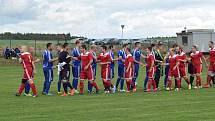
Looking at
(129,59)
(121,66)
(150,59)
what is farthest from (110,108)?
(121,66)

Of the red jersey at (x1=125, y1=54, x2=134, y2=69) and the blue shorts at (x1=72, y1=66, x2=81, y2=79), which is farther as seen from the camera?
the blue shorts at (x1=72, y1=66, x2=81, y2=79)

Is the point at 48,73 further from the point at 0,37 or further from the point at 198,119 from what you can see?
the point at 0,37

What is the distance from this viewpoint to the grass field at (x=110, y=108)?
13.0 meters

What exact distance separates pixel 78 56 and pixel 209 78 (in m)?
6.60

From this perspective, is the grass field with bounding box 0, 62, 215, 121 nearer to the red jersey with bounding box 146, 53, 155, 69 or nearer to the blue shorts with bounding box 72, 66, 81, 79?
the blue shorts with bounding box 72, 66, 81, 79

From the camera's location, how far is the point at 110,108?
14883mm

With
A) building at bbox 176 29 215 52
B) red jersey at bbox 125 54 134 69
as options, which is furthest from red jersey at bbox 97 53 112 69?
building at bbox 176 29 215 52

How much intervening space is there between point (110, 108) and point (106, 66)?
6076 millimetres

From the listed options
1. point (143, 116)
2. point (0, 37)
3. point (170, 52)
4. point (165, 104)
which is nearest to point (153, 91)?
point (170, 52)

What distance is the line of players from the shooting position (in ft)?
63.9

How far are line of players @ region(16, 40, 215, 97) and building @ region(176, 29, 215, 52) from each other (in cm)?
3483

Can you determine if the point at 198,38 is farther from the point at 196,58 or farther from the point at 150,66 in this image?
the point at 150,66

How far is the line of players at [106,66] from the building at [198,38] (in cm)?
3483

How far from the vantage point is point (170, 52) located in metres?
22.2
